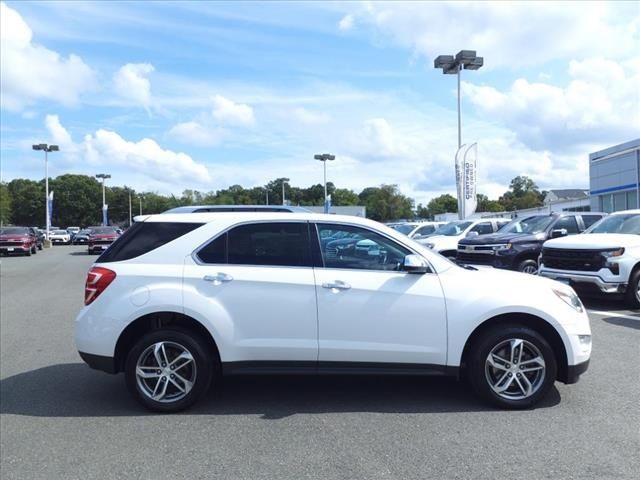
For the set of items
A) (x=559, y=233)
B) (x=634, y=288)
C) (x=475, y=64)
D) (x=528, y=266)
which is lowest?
(x=634, y=288)

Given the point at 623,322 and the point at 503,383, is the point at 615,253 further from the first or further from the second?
the point at 503,383

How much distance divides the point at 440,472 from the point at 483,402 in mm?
1349

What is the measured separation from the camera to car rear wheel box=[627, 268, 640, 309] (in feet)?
32.7

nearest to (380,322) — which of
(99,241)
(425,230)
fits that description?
(425,230)

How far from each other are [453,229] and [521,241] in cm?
575

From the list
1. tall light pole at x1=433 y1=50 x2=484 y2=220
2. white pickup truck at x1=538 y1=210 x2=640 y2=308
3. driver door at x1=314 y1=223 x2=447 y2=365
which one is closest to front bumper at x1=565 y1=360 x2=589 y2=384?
driver door at x1=314 y1=223 x2=447 y2=365

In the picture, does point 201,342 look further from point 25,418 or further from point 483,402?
point 483,402

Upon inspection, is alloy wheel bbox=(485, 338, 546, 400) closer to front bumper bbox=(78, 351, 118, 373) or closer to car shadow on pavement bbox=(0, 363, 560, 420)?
car shadow on pavement bbox=(0, 363, 560, 420)

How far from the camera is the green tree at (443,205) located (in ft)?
453

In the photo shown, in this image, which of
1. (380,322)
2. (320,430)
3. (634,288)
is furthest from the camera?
(634,288)

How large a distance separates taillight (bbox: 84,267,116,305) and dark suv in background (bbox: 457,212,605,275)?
34.0 ft

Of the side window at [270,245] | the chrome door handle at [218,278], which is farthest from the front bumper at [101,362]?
the side window at [270,245]

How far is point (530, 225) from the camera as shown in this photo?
1473cm

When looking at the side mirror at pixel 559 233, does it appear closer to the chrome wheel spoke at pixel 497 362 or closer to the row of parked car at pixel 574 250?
the row of parked car at pixel 574 250
